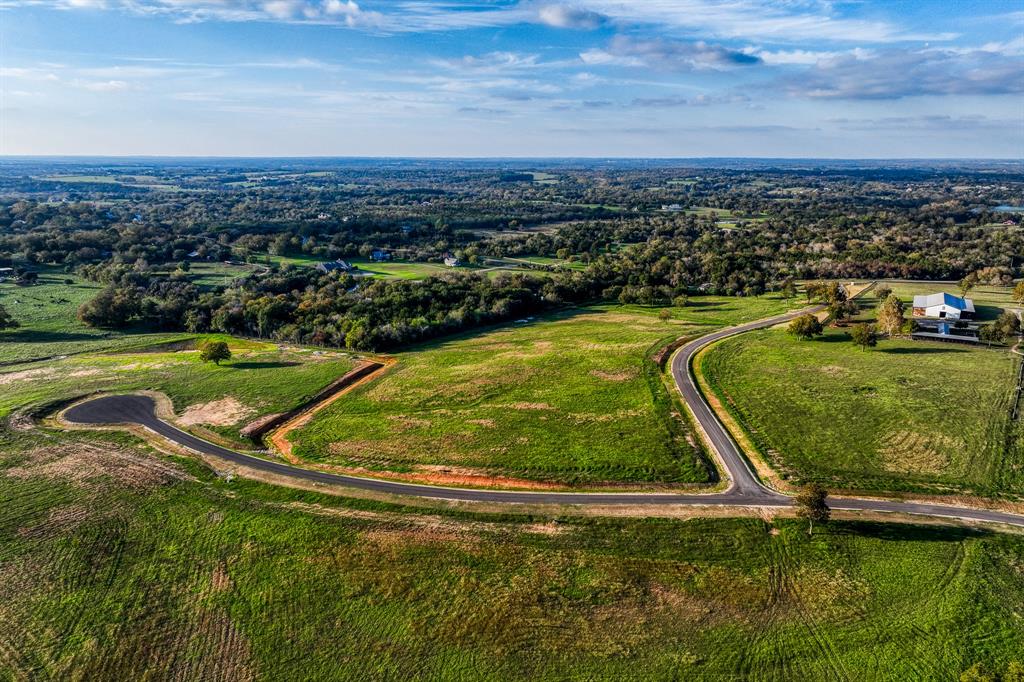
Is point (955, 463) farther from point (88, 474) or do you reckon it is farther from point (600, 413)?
point (88, 474)

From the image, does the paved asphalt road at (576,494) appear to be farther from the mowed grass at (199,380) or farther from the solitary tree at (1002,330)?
the solitary tree at (1002,330)

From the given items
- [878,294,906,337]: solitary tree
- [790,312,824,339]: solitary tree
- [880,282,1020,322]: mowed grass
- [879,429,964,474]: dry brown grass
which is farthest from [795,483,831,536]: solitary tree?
[880,282,1020,322]: mowed grass

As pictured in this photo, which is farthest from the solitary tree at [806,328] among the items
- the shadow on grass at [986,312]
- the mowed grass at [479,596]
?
the mowed grass at [479,596]

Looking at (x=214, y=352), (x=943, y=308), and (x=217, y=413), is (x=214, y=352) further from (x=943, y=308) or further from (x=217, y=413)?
(x=943, y=308)

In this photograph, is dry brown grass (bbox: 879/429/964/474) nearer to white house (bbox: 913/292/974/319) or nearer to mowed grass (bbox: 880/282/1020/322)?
white house (bbox: 913/292/974/319)

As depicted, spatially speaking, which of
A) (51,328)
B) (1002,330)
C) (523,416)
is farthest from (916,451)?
(51,328)

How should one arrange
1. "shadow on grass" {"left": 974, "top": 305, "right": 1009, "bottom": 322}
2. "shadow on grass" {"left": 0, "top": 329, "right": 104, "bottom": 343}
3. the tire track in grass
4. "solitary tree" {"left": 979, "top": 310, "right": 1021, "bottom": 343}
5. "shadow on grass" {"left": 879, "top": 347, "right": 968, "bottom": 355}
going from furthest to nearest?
Answer: "shadow on grass" {"left": 0, "top": 329, "right": 104, "bottom": 343} → "shadow on grass" {"left": 974, "top": 305, "right": 1009, "bottom": 322} → "solitary tree" {"left": 979, "top": 310, "right": 1021, "bottom": 343} → "shadow on grass" {"left": 879, "top": 347, "right": 968, "bottom": 355} → the tire track in grass

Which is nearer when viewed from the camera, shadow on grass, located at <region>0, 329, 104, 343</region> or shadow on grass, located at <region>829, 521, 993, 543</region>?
shadow on grass, located at <region>829, 521, 993, 543</region>
